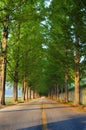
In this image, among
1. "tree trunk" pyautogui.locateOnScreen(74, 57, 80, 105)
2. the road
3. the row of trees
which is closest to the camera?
the road

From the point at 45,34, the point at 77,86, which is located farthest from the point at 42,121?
the point at 45,34

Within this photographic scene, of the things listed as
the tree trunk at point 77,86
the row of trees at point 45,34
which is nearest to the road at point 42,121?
the row of trees at point 45,34

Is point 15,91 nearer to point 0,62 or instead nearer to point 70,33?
point 0,62

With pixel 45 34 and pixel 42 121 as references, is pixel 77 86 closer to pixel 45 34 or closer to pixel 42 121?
pixel 45 34

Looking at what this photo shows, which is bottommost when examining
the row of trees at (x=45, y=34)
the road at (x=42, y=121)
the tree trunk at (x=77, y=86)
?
the road at (x=42, y=121)

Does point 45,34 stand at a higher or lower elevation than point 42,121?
higher

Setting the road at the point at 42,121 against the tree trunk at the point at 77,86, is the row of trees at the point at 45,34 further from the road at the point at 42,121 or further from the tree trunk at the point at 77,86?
the road at the point at 42,121

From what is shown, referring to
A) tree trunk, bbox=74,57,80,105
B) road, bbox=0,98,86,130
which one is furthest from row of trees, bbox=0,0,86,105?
road, bbox=0,98,86,130

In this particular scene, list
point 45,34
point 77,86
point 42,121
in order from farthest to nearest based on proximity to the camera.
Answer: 1. point 45,34
2. point 77,86
3. point 42,121

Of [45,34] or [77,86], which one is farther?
[45,34]

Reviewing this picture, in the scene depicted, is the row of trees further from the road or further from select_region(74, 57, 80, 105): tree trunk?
the road

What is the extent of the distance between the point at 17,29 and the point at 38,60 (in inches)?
768

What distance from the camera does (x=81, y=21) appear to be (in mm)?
31266

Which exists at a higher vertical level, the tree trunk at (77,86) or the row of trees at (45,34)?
the row of trees at (45,34)
